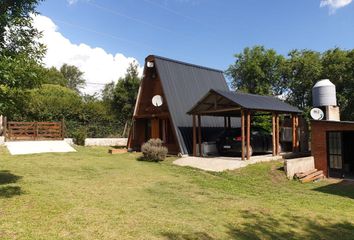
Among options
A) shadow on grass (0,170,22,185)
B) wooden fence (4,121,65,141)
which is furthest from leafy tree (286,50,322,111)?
shadow on grass (0,170,22,185)

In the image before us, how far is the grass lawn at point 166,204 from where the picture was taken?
6195 millimetres

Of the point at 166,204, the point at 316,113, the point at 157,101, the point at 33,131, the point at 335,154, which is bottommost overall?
the point at 166,204

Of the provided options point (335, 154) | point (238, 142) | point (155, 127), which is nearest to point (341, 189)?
point (335, 154)

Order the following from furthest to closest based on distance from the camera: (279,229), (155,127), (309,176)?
(155,127) < (309,176) < (279,229)

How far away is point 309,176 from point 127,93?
24325 mm

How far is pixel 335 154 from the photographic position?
1524cm

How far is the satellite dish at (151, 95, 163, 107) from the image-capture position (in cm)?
2025

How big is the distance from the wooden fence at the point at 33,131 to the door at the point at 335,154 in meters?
18.5

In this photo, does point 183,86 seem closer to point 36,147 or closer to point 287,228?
point 36,147

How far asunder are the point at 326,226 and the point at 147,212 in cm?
394

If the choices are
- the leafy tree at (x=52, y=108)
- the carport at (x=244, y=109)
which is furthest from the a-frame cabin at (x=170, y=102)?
the leafy tree at (x=52, y=108)

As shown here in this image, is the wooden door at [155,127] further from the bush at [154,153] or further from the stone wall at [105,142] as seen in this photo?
the stone wall at [105,142]

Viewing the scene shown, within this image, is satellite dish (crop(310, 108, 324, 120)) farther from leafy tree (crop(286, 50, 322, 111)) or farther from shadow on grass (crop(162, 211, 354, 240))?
leafy tree (crop(286, 50, 322, 111))

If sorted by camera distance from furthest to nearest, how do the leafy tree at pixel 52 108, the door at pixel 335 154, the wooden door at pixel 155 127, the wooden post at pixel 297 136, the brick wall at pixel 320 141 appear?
the leafy tree at pixel 52 108
the wooden door at pixel 155 127
the wooden post at pixel 297 136
the door at pixel 335 154
the brick wall at pixel 320 141
